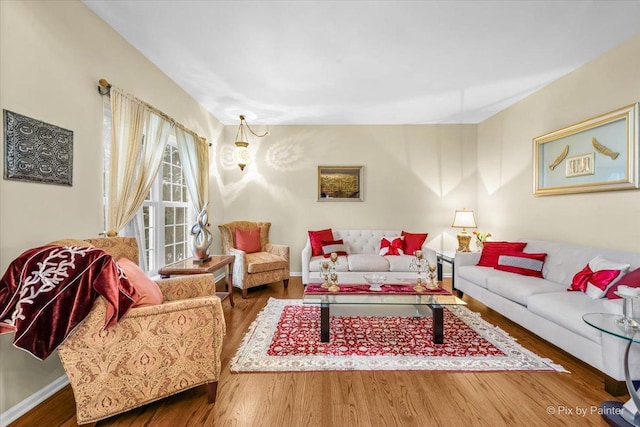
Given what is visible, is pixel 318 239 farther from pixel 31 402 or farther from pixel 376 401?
pixel 31 402

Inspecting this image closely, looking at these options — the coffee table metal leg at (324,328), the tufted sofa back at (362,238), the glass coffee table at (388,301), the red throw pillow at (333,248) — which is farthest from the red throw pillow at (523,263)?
the coffee table metal leg at (324,328)

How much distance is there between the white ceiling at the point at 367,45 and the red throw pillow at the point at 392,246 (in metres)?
→ 2.03

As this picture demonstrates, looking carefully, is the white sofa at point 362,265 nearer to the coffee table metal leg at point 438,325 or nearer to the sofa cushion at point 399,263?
the sofa cushion at point 399,263

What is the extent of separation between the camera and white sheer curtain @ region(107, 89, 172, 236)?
236 centimetres

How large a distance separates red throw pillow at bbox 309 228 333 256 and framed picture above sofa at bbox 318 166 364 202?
678 millimetres

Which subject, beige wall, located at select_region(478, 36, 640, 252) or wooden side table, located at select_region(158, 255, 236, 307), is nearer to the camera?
beige wall, located at select_region(478, 36, 640, 252)

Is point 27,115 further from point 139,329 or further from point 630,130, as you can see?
point 630,130

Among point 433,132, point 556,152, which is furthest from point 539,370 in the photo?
point 433,132

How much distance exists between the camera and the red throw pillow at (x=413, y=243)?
4.36m

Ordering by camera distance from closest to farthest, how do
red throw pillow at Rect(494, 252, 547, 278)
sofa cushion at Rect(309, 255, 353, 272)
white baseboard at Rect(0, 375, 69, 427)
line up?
white baseboard at Rect(0, 375, 69, 427)
red throw pillow at Rect(494, 252, 547, 278)
sofa cushion at Rect(309, 255, 353, 272)

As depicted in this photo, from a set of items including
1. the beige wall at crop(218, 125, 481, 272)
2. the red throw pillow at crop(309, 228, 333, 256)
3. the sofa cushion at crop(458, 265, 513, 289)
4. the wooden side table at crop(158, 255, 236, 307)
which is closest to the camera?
the wooden side table at crop(158, 255, 236, 307)

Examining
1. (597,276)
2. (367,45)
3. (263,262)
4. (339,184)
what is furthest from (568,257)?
(263,262)

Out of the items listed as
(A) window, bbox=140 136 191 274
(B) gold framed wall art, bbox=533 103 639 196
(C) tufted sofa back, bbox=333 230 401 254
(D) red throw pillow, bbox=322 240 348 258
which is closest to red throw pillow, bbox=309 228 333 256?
(D) red throw pillow, bbox=322 240 348 258

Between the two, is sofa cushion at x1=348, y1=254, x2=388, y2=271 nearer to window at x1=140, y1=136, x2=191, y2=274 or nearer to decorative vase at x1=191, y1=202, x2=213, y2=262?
decorative vase at x1=191, y1=202, x2=213, y2=262
